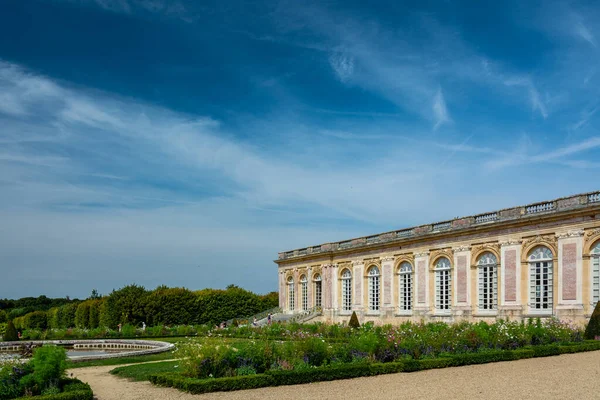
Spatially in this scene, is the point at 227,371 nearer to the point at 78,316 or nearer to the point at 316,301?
Answer: the point at 316,301

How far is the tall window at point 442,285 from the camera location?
28.1 metres

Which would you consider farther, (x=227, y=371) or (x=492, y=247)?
(x=492, y=247)

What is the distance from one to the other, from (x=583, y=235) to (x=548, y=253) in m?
1.87

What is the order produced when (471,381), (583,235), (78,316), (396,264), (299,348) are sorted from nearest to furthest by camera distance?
(471,381) < (299,348) < (583,235) < (396,264) < (78,316)

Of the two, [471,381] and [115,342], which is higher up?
[471,381]

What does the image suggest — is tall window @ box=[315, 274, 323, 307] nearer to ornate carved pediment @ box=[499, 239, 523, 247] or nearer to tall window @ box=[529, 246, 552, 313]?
ornate carved pediment @ box=[499, 239, 523, 247]

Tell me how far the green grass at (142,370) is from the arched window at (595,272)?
1505 centimetres

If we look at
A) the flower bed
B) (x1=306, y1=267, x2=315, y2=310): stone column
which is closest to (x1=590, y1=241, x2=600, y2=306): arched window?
the flower bed

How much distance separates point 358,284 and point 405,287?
14.8 ft

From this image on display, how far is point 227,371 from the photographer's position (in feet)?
35.6

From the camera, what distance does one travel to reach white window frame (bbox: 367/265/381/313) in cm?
3334

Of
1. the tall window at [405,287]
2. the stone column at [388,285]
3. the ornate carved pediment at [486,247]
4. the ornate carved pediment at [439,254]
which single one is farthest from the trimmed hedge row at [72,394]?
the stone column at [388,285]

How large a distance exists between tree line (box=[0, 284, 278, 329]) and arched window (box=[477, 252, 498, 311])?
69.2ft

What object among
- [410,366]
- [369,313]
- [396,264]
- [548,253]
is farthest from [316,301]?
[410,366]
